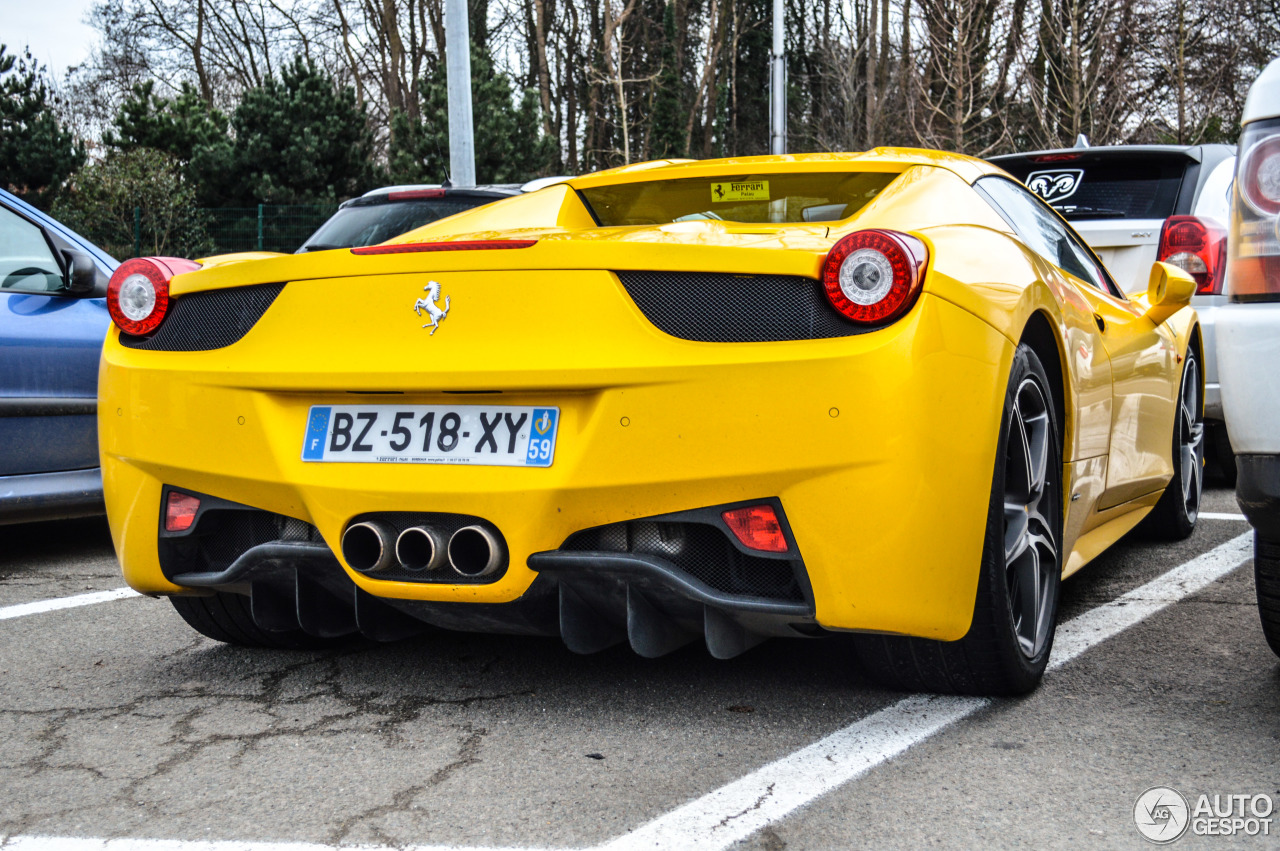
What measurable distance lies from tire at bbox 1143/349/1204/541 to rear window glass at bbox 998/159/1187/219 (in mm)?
1618

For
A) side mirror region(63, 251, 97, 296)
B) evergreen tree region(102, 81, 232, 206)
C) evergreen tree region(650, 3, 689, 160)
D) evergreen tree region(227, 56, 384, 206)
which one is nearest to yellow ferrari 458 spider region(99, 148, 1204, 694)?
side mirror region(63, 251, 97, 296)

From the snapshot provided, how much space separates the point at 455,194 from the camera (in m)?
6.67

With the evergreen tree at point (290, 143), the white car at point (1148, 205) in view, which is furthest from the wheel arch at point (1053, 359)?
the evergreen tree at point (290, 143)

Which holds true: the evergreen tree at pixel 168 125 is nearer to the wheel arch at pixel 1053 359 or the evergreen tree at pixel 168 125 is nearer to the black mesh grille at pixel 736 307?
the wheel arch at pixel 1053 359

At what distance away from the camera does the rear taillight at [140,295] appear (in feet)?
9.80

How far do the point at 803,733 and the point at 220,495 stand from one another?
1339 mm

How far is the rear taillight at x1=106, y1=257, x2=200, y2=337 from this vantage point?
9.80ft

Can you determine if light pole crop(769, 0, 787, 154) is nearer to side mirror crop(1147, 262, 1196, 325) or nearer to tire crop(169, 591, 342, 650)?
side mirror crop(1147, 262, 1196, 325)

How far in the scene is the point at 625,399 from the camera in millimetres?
2441

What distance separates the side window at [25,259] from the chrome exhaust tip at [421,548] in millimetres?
2854

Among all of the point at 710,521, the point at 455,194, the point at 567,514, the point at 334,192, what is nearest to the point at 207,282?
the point at 567,514

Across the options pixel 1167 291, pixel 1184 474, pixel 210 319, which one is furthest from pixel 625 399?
pixel 1184 474

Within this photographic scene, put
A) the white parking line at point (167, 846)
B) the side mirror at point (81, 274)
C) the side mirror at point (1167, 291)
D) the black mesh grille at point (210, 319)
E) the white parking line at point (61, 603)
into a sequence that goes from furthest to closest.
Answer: the side mirror at point (81, 274) < the side mirror at point (1167, 291) < the white parking line at point (61, 603) < the black mesh grille at point (210, 319) < the white parking line at point (167, 846)

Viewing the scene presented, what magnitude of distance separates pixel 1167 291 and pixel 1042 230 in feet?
1.99
